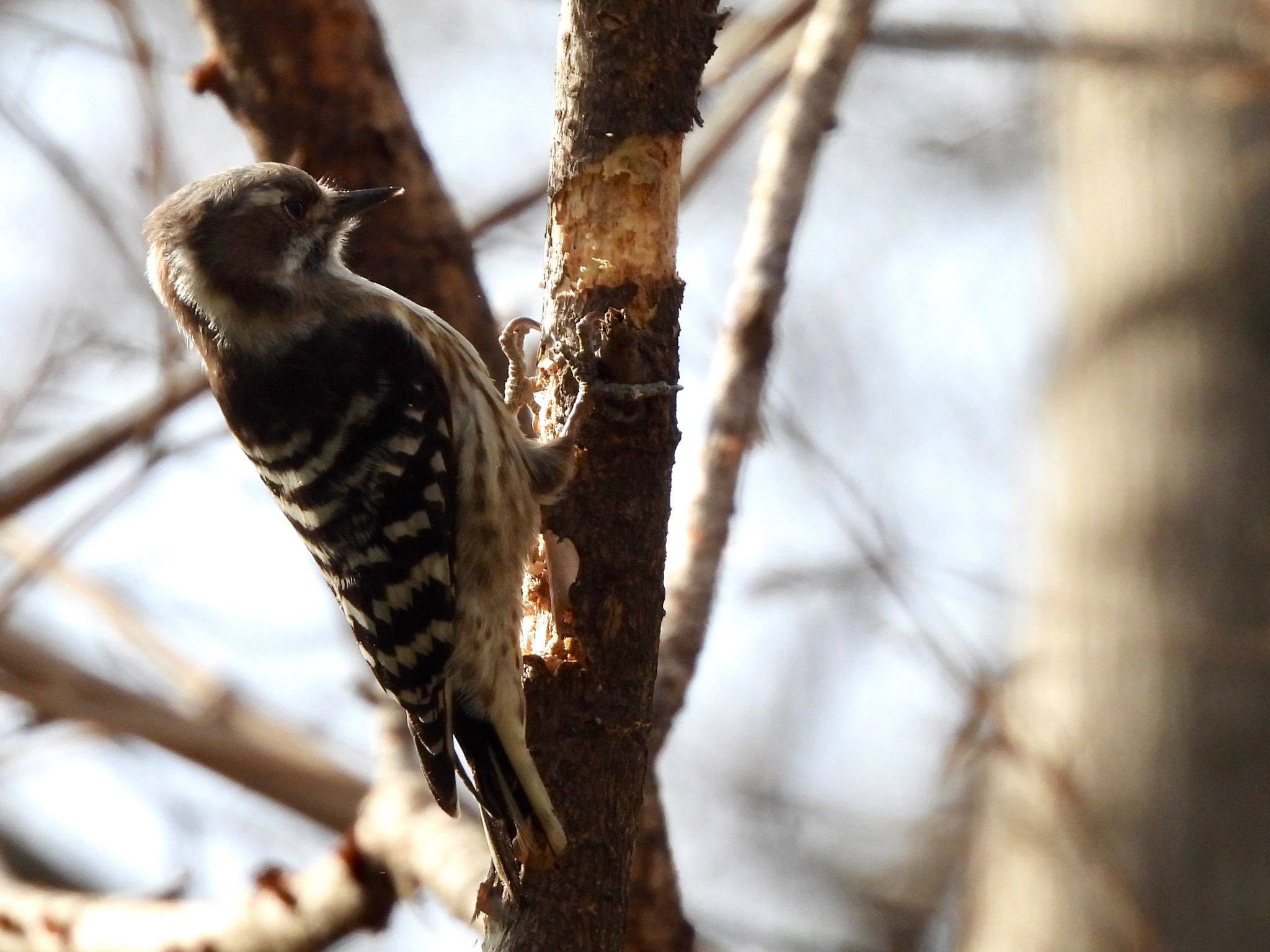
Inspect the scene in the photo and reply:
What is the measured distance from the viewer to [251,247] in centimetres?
420

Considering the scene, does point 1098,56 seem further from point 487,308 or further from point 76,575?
point 76,575

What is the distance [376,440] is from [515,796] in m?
1.15

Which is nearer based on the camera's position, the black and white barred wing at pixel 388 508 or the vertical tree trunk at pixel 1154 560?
the black and white barred wing at pixel 388 508

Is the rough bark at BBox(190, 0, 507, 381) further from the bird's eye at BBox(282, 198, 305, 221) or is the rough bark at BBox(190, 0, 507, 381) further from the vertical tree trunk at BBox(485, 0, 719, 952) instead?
the vertical tree trunk at BBox(485, 0, 719, 952)

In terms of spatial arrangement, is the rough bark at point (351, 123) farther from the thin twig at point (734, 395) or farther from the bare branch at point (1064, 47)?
the bare branch at point (1064, 47)

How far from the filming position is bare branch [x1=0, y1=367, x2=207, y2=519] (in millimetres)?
4117

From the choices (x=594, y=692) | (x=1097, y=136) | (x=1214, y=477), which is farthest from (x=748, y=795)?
(x=594, y=692)

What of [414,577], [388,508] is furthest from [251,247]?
[414,577]

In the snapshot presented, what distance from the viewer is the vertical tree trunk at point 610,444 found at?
2998 millimetres

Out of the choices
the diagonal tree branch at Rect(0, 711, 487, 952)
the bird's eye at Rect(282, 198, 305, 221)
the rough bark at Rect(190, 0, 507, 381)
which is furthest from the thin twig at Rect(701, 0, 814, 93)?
the diagonal tree branch at Rect(0, 711, 487, 952)

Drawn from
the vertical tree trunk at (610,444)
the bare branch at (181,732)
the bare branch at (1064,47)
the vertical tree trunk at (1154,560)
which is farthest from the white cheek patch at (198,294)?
the vertical tree trunk at (1154,560)

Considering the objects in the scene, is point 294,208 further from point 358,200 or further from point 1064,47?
point 1064,47

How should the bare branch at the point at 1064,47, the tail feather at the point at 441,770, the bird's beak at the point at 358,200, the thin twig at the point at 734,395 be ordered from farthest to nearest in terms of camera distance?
the bare branch at the point at 1064,47 → the bird's beak at the point at 358,200 → the thin twig at the point at 734,395 → the tail feather at the point at 441,770

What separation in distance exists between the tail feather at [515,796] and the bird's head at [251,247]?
134 cm
